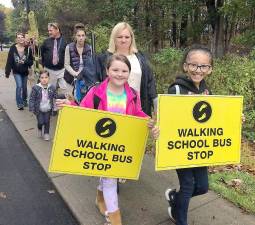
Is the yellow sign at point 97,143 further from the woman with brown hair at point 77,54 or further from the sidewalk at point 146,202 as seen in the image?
the woman with brown hair at point 77,54

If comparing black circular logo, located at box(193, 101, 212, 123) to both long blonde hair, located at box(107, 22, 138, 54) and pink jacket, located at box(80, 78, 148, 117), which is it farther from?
long blonde hair, located at box(107, 22, 138, 54)

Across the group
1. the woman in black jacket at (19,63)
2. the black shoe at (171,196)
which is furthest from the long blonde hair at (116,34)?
the woman in black jacket at (19,63)

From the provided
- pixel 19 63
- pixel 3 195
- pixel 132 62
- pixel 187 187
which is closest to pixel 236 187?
pixel 187 187

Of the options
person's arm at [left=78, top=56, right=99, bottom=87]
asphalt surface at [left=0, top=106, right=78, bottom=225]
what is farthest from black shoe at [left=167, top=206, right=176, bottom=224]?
person's arm at [left=78, top=56, right=99, bottom=87]

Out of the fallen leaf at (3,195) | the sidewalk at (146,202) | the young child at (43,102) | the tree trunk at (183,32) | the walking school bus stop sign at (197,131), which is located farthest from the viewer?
the tree trunk at (183,32)

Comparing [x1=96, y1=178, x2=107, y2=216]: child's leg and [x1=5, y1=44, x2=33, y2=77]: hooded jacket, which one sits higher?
[x1=5, y1=44, x2=33, y2=77]: hooded jacket

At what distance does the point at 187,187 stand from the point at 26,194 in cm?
219

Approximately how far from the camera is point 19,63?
9875 millimetres

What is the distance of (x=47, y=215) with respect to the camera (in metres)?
4.56

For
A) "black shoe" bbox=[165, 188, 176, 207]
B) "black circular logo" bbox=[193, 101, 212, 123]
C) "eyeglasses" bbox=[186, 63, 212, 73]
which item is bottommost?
"black shoe" bbox=[165, 188, 176, 207]

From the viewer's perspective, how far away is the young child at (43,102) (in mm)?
7312

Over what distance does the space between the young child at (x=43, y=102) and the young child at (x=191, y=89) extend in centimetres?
389

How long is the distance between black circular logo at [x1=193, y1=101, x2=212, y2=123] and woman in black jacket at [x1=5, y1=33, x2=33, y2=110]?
691 cm

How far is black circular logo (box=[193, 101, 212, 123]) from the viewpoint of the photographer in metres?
3.66
